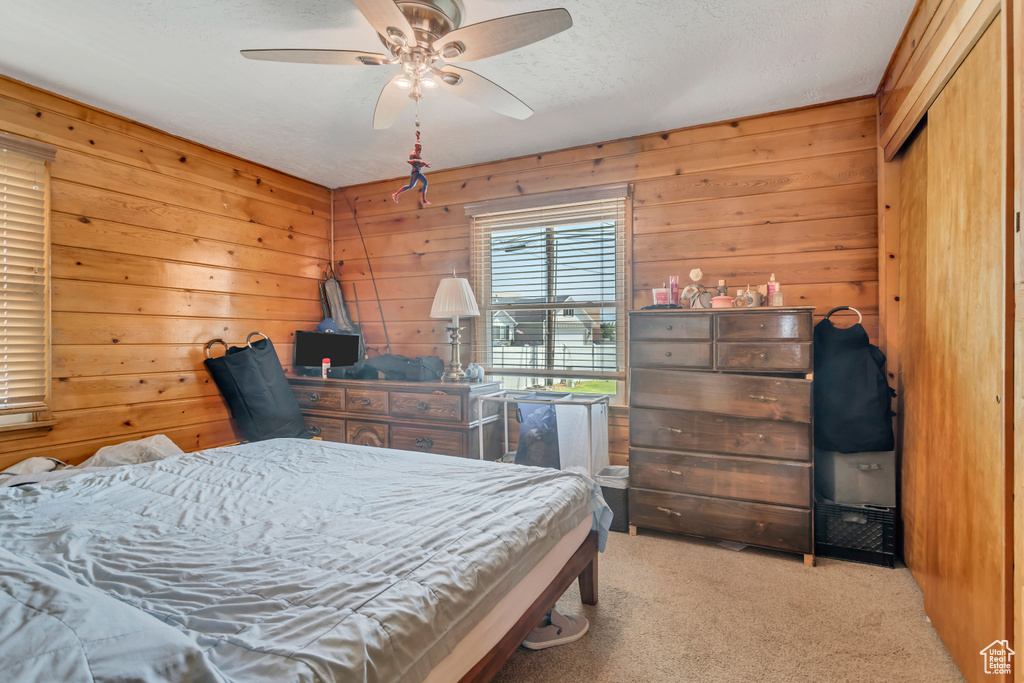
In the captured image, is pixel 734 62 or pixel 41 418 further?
pixel 41 418

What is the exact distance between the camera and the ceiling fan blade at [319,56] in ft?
6.01

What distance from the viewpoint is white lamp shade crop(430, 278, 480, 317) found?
11.6 feet

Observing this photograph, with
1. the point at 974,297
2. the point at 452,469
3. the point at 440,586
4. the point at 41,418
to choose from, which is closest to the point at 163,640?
the point at 440,586

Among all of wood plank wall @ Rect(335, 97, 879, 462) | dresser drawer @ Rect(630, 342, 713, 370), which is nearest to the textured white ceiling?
wood plank wall @ Rect(335, 97, 879, 462)

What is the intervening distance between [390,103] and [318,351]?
7.79 feet

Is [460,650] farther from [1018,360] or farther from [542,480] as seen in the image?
[1018,360]

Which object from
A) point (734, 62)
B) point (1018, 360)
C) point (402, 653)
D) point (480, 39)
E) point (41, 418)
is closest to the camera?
point (402, 653)

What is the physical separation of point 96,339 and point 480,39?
107 inches

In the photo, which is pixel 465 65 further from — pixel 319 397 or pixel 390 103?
pixel 319 397

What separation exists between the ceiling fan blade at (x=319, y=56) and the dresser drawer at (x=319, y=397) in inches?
91.7

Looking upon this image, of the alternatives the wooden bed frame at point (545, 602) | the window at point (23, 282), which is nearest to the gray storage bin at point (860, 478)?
the wooden bed frame at point (545, 602)

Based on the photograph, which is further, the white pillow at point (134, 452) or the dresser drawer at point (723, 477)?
the white pillow at point (134, 452)

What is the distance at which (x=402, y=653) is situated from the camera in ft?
3.10

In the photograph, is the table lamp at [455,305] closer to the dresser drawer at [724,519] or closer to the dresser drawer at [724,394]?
the dresser drawer at [724,394]
